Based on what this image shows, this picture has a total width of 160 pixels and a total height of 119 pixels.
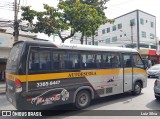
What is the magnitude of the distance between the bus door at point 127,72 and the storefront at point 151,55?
24.4 m

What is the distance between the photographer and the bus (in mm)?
5426

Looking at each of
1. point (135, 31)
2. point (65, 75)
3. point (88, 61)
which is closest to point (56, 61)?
point (65, 75)

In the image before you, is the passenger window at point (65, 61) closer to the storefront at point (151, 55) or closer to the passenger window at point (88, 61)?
the passenger window at point (88, 61)

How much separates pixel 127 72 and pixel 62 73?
3.69 meters

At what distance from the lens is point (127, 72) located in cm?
843

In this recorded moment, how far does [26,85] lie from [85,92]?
2.48 metres

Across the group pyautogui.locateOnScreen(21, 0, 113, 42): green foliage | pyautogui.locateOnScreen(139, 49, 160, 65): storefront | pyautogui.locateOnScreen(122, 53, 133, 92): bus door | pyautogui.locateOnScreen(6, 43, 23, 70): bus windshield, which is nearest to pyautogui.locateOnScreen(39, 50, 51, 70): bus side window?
pyautogui.locateOnScreen(6, 43, 23, 70): bus windshield

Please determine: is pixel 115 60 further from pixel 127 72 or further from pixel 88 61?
pixel 88 61

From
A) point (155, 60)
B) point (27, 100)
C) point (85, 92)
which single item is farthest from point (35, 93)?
point (155, 60)

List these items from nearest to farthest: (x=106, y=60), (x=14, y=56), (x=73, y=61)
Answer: (x=14, y=56) → (x=73, y=61) → (x=106, y=60)

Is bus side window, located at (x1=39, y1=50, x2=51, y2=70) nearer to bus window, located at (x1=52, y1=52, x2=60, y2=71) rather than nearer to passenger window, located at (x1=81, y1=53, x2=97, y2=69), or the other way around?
bus window, located at (x1=52, y1=52, x2=60, y2=71)

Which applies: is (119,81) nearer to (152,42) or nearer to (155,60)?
(155,60)

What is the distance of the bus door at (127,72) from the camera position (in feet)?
27.3

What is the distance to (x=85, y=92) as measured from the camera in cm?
689
